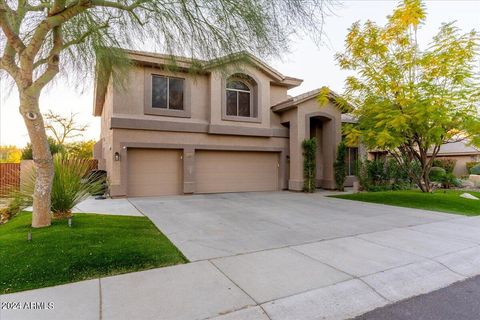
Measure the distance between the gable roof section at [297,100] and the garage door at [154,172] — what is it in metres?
6.06

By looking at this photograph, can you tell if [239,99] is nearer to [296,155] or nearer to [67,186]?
[296,155]

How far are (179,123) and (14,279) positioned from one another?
9811 millimetres

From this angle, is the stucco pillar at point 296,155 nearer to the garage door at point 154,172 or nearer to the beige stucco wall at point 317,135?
the beige stucco wall at point 317,135

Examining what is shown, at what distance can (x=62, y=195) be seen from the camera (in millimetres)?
6105

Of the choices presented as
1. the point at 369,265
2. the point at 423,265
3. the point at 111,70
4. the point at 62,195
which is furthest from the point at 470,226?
the point at 111,70

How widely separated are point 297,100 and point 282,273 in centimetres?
1136

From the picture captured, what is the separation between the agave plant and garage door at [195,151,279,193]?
7123mm

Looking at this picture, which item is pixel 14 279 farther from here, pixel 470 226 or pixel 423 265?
pixel 470 226

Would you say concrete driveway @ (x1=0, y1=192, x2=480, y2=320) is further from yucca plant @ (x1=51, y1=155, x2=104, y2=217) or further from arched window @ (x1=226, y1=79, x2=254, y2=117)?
arched window @ (x1=226, y1=79, x2=254, y2=117)

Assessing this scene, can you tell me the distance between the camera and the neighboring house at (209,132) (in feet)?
39.1

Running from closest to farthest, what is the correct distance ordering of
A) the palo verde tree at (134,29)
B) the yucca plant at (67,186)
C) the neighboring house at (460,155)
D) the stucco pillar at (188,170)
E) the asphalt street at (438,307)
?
the asphalt street at (438,307)
the palo verde tree at (134,29)
the yucca plant at (67,186)
the stucco pillar at (188,170)
the neighboring house at (460,155)

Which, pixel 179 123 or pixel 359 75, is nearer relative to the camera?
pixel 359 75

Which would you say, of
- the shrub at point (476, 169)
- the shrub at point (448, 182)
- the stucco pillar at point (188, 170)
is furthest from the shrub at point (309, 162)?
the shrub at point (476, 169)

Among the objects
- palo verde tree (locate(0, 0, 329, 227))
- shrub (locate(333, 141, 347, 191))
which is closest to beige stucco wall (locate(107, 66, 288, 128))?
shrub (locate(333, 141, 347, 191))
